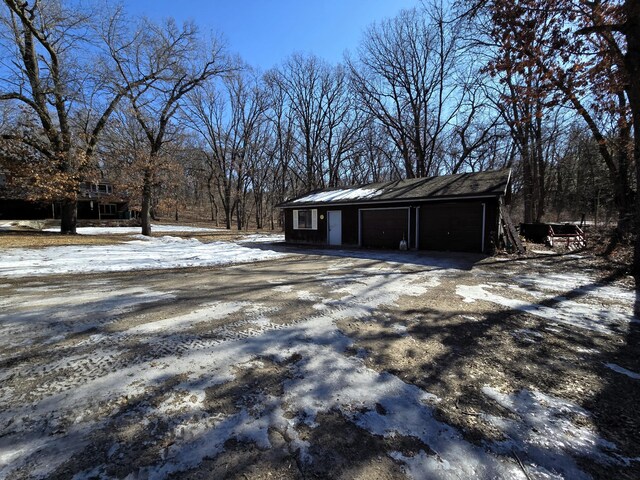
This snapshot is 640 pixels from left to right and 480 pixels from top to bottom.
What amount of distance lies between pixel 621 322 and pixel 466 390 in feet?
11.4

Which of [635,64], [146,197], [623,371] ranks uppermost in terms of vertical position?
[635,64]

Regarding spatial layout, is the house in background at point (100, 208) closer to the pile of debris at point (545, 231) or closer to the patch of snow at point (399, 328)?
the patch of snow at point (399, 328)

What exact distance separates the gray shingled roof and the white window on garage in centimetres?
51

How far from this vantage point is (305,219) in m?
16.8

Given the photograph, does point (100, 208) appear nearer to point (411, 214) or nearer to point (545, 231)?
point (411, 214)

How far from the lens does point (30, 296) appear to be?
515 cm

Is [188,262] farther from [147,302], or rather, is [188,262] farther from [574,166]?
[574,166]

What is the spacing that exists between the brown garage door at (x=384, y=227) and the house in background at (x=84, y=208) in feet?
55.2

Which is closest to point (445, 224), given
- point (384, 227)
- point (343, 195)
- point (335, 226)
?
point (384, 227)

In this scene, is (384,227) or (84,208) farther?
(84,208)

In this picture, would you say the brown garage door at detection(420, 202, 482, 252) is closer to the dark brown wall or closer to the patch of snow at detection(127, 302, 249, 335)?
the dark brown wall

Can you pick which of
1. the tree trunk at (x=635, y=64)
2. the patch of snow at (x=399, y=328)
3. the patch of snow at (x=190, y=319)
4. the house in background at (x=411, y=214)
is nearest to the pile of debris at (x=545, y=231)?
the house in background at (x=411, y=214)

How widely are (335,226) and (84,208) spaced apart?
27.5m

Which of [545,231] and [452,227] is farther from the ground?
[452,227]
